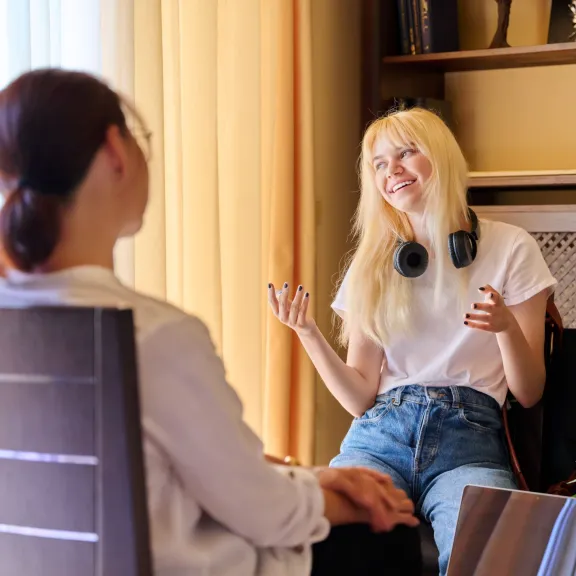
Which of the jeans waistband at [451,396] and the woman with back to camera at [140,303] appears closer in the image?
the woman with back to camera at [140,303]

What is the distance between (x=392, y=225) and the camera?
6.25 ft

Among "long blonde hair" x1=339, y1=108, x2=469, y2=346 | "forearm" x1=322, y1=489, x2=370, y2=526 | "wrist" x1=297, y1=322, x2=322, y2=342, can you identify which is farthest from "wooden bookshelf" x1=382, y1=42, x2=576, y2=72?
"forearm" x1=322, y1=489, x2=370, y2=526

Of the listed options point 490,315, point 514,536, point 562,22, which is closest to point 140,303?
point 514,536

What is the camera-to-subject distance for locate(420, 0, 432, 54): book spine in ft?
8.45

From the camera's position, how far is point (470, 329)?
1781 millimetres

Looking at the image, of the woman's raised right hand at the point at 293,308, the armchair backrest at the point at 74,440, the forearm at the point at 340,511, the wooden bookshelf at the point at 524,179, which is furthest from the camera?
the wooden bookshelf at the point at 524,179

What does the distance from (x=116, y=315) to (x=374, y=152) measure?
1167 mm

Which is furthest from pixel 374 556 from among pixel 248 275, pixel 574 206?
pixel 574 206

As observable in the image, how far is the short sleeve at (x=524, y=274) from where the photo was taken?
1.74 m

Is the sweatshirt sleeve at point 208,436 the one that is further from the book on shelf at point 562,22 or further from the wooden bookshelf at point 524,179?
the book on shelf at point 562,22

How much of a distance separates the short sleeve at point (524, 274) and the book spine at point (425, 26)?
991 millimetres

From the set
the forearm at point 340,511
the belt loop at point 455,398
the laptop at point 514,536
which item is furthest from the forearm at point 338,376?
the forearm at point 340,511

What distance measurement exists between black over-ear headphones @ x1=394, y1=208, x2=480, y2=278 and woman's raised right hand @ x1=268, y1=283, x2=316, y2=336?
0.20 meters

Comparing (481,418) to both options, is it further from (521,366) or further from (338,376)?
(338,376)
